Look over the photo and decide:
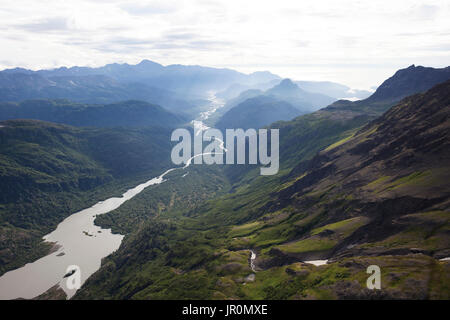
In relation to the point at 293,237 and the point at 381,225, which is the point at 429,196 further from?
the point at 293,237

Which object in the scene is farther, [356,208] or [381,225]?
[356,208]
